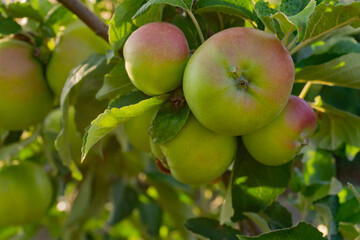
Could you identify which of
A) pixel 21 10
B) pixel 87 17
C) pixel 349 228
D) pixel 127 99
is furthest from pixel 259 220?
pixel 21 10

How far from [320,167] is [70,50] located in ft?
1.82

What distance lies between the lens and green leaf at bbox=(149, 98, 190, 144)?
2.04 feet

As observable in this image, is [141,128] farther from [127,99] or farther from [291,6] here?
[291,6]

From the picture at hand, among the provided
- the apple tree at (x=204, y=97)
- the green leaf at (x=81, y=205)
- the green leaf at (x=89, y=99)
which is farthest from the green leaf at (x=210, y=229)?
the green leaf at (x=81, y=205)

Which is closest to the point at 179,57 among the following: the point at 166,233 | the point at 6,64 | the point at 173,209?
the point at 6,64

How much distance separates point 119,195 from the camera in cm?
132

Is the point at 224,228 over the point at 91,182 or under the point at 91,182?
over

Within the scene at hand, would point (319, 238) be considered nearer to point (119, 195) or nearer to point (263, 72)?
point (263, 72)

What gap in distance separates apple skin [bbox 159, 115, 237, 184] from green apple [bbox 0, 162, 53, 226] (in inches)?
20.1

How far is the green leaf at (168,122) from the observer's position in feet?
2.04

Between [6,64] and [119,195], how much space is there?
1.76 ft

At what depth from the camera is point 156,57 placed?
1.93 feet

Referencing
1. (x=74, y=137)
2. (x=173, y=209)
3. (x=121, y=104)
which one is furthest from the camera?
(x=173, y=209)

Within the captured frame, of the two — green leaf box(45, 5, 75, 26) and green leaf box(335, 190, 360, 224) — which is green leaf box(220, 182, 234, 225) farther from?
green leaf box(45, 5, 75, 26)
